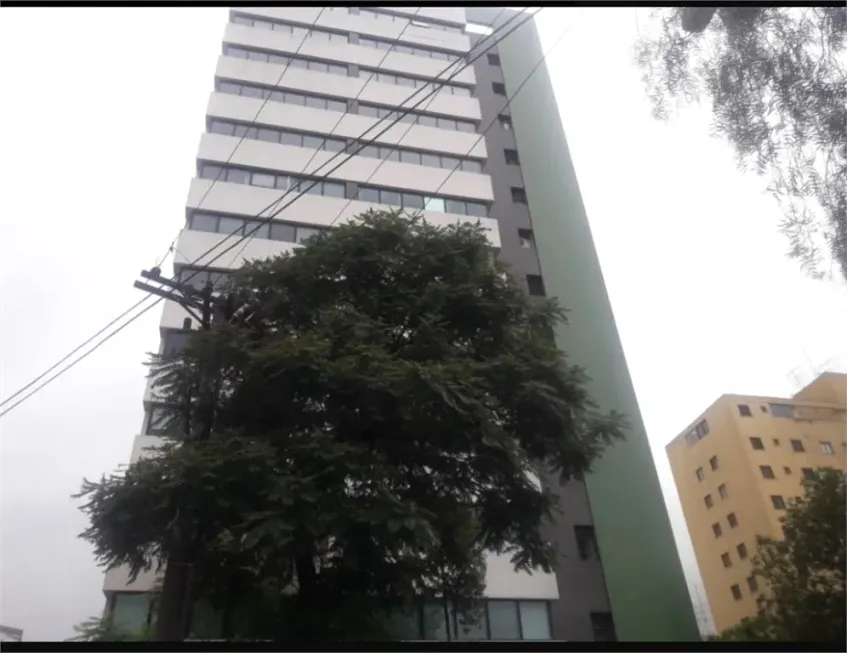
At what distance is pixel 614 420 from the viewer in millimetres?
4184

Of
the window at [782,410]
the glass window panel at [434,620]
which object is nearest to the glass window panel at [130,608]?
the glass window panel at [434,620]

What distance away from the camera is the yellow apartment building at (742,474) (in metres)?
3.26

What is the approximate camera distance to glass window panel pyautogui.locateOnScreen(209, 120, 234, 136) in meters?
9.34

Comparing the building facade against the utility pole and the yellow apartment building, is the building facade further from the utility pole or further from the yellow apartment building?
the utility pole

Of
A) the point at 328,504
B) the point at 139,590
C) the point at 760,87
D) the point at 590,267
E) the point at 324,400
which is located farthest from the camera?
the point at 590,267

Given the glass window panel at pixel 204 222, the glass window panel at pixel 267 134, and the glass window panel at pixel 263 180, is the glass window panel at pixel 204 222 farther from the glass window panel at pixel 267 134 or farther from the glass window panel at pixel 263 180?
the glass window panel at pixel 267 134

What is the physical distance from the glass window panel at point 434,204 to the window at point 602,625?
5.75 m

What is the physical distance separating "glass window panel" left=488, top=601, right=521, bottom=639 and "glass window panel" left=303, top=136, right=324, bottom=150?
6861mm

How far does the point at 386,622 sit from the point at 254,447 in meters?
1.17

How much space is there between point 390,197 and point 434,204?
0.68m

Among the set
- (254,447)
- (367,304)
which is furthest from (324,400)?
(367,304)

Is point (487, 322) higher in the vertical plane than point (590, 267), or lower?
lower

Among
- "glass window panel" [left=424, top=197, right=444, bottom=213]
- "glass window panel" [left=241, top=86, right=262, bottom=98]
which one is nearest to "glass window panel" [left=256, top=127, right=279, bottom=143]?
"glass window panel" [left=241, top=86, right=262, bottom=98]

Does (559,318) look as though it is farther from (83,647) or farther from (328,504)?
(83,647)
